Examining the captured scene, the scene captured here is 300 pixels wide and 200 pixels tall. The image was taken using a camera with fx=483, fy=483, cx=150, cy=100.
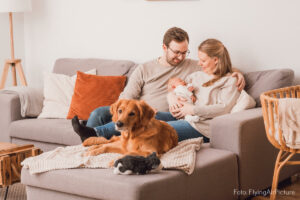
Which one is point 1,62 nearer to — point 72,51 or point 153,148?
point 72,51

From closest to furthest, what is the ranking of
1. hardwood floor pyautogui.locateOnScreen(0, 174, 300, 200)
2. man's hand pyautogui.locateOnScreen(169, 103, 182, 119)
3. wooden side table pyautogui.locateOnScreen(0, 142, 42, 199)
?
wooden side table pyautogui.locateOnScreen(0, 142, 42, 199) < hardwood floor pyautogui.locateOnScreen(0, 174, 300, 200) < man's hand pyautogui.locateOnScreen(169, 103, 182, 119)

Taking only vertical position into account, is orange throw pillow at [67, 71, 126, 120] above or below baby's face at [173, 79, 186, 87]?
below

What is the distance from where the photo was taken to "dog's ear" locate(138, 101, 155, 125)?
7.89 feet

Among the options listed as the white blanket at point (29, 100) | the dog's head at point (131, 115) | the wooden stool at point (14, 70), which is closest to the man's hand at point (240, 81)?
the dog's head at point (131, 115)

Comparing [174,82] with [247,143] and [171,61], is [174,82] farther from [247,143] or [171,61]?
[247,143]

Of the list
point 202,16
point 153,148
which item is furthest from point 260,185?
point 202,16

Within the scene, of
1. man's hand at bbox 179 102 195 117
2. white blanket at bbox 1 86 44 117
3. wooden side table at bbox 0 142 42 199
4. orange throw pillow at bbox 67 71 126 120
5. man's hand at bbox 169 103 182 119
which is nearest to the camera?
wooden side table at bbox 0 142 42 199

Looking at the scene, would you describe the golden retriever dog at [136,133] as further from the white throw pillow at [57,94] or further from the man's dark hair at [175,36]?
the white throw pillow at [57,94]

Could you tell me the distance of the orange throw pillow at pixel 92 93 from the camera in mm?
3730

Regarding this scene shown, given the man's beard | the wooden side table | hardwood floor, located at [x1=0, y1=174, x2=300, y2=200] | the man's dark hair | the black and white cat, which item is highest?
the man's dark hair

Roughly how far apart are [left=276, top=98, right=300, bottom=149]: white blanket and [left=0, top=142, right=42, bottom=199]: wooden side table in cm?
146

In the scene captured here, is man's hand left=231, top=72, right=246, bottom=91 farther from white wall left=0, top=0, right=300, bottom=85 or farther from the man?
white wall left=0, top=0, right=300, bottom=85

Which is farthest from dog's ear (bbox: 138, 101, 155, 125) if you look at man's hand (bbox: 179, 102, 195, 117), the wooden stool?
the wooden stool

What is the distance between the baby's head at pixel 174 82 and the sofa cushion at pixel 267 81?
1.46 feet
